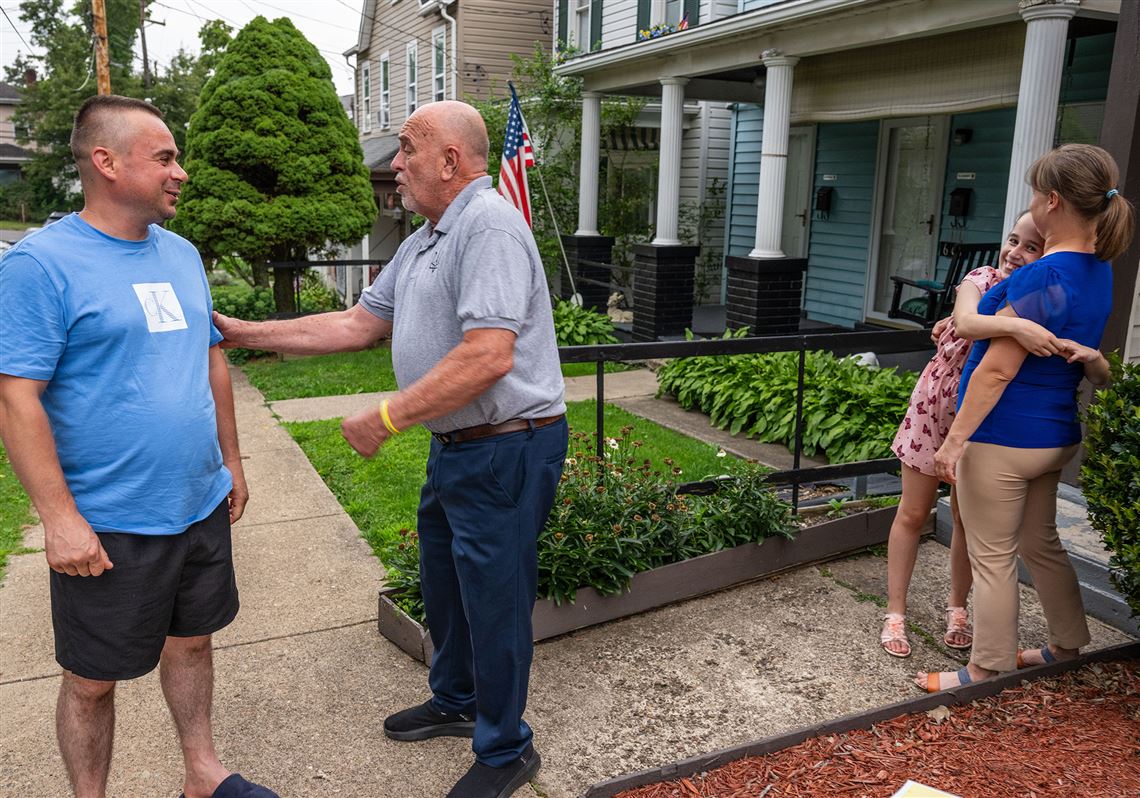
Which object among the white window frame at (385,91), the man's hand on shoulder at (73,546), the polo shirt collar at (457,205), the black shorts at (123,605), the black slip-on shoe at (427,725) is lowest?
the black slip-on shoe at (427,725)

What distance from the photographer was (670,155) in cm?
1127

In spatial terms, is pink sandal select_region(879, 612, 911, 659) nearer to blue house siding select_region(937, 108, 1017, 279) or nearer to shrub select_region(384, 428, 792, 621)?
shrub select_region(384, 428, 792, 621)

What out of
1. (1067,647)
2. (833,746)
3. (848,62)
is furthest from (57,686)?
(848,62)

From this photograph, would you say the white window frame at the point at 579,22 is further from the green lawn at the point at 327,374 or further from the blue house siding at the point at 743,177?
the green lawn at the point at 327,374

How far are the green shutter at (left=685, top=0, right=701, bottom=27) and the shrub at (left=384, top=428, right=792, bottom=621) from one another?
9556 mm

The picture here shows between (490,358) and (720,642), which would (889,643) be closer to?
(720,642)

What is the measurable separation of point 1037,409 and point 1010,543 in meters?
0.45

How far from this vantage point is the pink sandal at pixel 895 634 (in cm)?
355

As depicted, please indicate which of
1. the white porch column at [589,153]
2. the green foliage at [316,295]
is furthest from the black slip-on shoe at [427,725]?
the green foliage at [316,295]

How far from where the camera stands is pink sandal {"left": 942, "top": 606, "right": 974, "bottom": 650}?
361cm

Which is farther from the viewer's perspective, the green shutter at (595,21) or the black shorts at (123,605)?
the green shutter at (595,21)

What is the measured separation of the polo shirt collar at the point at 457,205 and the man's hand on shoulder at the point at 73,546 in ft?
3.80

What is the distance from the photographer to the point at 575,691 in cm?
329

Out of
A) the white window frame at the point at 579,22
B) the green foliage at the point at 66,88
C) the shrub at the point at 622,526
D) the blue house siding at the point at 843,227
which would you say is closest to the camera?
the shrub at the point at 622,526
